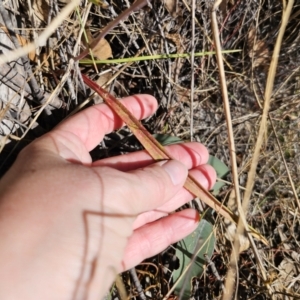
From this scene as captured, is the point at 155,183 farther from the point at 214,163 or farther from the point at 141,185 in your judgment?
the point at 214,163

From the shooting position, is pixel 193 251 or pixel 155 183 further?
pixel 193 251

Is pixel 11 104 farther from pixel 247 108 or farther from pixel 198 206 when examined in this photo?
pixel 247 108

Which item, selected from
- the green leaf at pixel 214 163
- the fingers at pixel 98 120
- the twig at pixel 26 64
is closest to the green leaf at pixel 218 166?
the green leaf at pixel 214 163

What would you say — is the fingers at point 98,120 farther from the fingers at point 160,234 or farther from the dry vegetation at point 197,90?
the fingers at point 160,234

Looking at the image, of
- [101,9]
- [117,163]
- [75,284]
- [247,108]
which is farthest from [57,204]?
[247,108]

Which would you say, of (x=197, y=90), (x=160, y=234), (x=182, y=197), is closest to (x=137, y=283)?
(x=160, y=234)
